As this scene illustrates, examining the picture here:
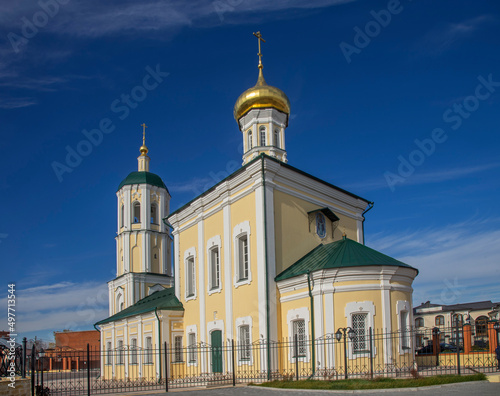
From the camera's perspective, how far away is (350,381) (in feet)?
39.4

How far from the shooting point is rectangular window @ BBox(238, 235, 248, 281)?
17781 millimetres

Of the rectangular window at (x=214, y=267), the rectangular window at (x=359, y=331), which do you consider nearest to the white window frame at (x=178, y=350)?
the rectangular window at (x=214, y=267)

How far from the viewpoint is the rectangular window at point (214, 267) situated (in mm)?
19594

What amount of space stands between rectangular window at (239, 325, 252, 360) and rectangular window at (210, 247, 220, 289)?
2.76m

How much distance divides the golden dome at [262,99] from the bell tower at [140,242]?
1326 cm

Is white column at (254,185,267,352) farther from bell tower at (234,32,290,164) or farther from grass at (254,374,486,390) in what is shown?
bell tower at (234,32,290,164)

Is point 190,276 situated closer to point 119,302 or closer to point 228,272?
point 228,272

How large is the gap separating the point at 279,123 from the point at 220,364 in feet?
32.6

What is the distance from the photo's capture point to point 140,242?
3222 centimetres

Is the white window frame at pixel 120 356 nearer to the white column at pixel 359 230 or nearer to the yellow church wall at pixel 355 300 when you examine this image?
the white column at pixel 359 230

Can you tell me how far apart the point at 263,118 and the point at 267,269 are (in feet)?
24.6

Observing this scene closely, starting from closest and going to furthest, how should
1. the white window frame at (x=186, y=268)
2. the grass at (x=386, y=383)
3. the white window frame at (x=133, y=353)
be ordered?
the grass at (x=386, y=383) → the white window frame at (x=186, y=268) → the white window frame at (x=133, y=353)

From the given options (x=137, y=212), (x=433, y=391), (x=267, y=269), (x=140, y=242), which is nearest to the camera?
(x=433, y=391)

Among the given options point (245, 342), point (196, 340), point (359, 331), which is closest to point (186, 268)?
point (196, 340)
